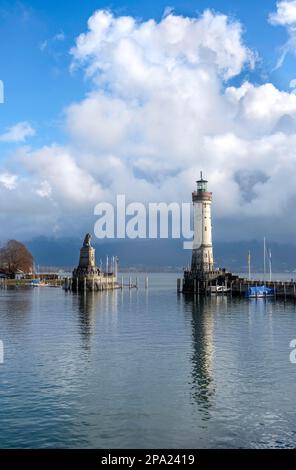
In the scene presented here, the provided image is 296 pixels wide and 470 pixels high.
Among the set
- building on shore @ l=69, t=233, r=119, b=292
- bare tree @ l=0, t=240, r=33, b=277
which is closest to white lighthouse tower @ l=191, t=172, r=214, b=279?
building on shore @ l=69, t=233, r=119, b=292

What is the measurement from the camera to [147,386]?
1309 inches

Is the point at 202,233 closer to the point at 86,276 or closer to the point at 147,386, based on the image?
the point at 86,276

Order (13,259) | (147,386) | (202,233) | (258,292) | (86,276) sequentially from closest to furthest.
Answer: (147,386) → (258,292) → (202,233) → (86,276) → (13,259)

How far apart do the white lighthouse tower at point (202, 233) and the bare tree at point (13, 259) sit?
8223 cm

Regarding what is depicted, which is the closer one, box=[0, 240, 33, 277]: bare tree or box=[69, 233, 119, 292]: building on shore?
box=[69, 233, 119, 292]: building on shore

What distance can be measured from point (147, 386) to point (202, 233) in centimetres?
9167

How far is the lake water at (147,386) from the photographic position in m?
24.7

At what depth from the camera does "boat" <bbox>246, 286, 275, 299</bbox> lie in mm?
112812

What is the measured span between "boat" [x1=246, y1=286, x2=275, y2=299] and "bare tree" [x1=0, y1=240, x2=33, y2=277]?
9805 cm

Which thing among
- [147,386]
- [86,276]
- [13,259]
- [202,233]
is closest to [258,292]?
[202,233]

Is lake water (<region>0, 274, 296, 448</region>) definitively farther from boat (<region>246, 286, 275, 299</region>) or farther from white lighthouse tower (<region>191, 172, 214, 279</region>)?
white lighthouse tower (<region>191, 172, 214, 279</region>)

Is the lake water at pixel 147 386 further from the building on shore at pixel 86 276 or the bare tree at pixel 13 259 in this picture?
the bare tree at pixel 13 259

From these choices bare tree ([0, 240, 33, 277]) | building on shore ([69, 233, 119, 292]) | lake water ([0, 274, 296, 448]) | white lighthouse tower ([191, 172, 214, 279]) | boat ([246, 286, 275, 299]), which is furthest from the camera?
bare tree ([0, 240, 33, 277])
